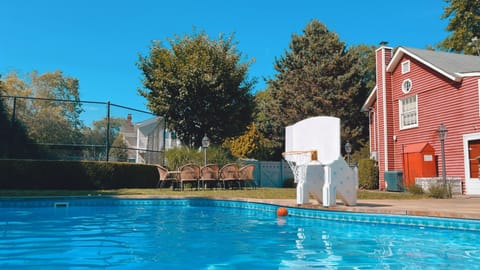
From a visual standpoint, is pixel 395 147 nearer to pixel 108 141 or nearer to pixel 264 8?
pixel 264 8

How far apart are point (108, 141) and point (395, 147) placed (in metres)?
12.0

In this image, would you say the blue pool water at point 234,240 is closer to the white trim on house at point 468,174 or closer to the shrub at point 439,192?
the shrub at point 439,192

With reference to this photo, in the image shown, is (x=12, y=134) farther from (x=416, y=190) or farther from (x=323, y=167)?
(x=416, y=190)

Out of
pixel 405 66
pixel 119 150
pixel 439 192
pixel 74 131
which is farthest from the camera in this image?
pixel 405 66

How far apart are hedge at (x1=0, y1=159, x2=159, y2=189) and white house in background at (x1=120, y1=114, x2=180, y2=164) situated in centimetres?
140

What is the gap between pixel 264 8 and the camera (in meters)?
18.6

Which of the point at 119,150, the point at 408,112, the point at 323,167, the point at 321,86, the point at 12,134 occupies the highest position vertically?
the point at 321,86

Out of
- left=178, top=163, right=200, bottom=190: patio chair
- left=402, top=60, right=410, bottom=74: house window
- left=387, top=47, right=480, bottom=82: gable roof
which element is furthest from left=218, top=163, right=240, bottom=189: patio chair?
left=402, top=60, right=410, bottom=74: house window

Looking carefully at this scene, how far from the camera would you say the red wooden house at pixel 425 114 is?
1360 cm

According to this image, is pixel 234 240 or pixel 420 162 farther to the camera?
pixel 420 162

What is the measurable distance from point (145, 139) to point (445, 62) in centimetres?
1273

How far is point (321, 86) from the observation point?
27.0 m

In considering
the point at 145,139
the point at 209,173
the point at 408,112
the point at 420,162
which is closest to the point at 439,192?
the point at 420,162

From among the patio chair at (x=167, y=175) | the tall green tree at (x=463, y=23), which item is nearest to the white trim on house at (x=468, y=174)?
the patio chair at (x=167, y=175)
